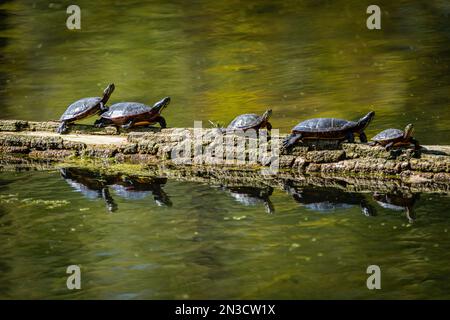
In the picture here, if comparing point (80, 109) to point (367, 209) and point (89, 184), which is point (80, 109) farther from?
point (367, 209)

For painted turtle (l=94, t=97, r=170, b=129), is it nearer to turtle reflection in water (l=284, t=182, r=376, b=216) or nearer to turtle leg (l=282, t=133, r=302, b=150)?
turtle leg (l=282, t=133, r=302, b=150)

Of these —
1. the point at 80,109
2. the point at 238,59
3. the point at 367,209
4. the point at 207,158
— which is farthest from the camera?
the point at 238,59

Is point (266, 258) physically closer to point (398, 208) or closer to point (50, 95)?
point (398, 208)

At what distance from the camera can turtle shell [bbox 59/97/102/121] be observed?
13812mm

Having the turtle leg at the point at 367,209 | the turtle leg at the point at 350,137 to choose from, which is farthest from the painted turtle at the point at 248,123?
the turtle leg at the point at 367,209

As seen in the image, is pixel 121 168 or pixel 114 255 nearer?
pixel 114 255

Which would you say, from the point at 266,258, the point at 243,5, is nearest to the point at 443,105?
the point at 266,258

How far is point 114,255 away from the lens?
9047 millimetres

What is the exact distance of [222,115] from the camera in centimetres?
1595

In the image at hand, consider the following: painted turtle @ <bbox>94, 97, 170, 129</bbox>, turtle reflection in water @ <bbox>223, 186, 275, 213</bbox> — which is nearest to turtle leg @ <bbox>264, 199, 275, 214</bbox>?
turtle reflection in water @ <bbox>223, 186, 275, 213</bbox>

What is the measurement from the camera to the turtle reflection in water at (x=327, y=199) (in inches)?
413

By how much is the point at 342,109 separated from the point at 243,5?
46.2ft

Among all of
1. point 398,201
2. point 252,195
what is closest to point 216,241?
point 252,195

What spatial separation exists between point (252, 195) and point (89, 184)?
241 cm
